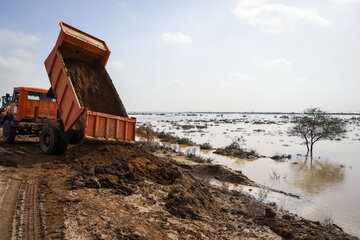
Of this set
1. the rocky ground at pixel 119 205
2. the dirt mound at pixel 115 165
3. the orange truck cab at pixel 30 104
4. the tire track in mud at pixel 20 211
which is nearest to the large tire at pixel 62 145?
the rocky ground at pixel 119 205

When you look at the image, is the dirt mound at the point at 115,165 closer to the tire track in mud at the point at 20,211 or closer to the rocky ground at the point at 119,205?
the rocky ground at the point at 119,205

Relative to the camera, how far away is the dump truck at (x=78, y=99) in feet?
24.8

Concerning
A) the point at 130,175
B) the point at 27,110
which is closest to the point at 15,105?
the point at 27,110

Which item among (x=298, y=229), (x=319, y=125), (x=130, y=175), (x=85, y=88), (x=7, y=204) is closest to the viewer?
(x=7, y=204)

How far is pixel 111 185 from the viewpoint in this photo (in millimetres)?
5621

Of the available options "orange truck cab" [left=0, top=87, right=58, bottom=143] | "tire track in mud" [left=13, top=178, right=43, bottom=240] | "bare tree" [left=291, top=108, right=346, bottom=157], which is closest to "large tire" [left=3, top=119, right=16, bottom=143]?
"orange truck cab" [left=0, top=87, right=58, bottom=143]

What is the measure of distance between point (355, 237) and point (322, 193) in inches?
147

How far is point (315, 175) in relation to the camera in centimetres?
1177

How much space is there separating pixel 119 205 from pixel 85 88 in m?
5.28

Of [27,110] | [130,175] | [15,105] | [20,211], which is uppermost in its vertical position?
[15,105]

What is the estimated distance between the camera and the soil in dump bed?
27.7ft

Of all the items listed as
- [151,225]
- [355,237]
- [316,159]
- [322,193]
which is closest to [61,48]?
[151,225]

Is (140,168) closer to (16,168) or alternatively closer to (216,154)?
(16,168)

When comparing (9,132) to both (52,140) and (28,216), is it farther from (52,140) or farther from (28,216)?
(28,216)
